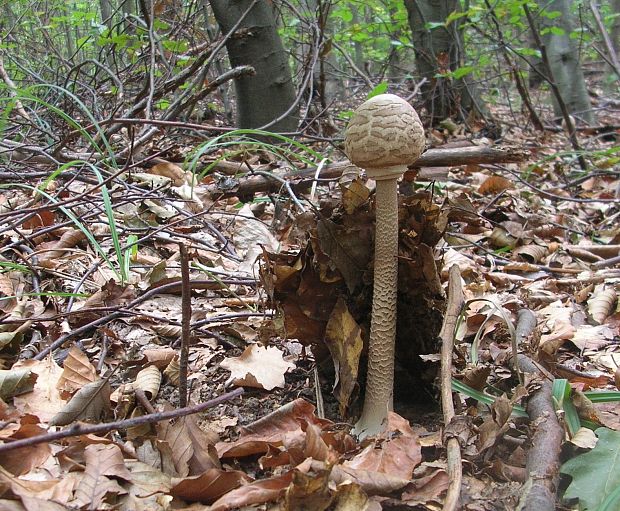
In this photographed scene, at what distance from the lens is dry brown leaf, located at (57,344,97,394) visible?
1.83m

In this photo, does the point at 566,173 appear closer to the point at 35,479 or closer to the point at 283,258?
the point at 283,258

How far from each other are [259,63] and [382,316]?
→ 12.4 ft

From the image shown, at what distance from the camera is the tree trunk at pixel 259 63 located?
4824mm

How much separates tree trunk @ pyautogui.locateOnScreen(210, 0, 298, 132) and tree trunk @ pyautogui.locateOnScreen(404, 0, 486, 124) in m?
2.66

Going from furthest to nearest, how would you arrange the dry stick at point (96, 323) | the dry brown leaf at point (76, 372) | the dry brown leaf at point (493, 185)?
the dry brown leaf at point (493, 185), the dry stick at point (96, 323), the dry brown leaf at point (76, 372)

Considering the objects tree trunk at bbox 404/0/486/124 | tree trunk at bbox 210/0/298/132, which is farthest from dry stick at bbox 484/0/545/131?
tree trunk at bbox 210/0/298/132

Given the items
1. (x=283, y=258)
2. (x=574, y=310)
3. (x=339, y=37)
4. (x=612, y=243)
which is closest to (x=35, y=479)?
(x=283, y=258)

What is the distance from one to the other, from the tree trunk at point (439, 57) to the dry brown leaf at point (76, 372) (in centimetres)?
607

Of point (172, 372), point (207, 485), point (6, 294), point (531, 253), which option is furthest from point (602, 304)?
point (6, 294)

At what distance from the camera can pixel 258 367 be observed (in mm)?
2055

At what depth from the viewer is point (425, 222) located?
6.15 feet

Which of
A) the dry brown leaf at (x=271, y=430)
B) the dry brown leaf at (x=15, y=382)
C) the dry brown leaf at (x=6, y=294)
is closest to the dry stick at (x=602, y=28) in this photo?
the dry brown leaf at (x=271, y=430)

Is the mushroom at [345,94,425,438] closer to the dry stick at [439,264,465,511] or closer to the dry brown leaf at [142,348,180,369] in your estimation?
the dry stick at [439,264,465,511]

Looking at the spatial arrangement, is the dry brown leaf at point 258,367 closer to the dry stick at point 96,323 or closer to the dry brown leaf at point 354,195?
the dry stick at point 96,323
